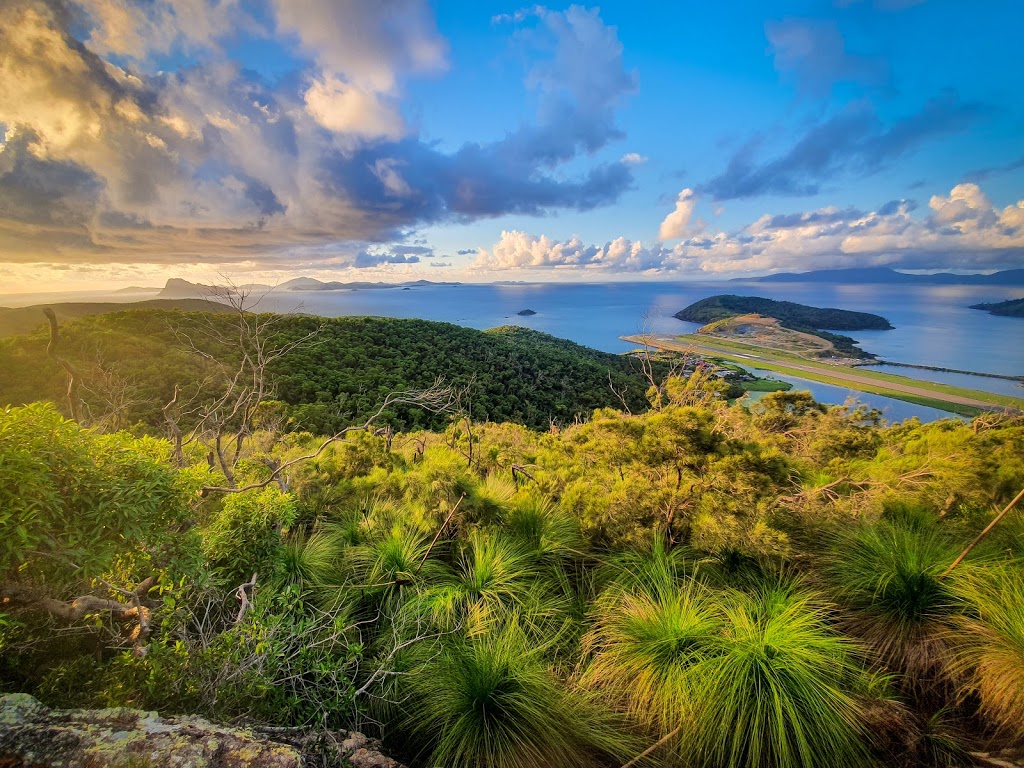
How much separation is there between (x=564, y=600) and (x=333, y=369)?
33083 millimetres

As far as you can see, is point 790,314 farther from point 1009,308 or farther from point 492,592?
point 492,592

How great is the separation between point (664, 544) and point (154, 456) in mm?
4341

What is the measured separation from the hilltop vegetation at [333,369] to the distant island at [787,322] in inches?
1074

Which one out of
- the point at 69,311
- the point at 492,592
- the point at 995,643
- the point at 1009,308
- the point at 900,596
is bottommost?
the point at 1009,308

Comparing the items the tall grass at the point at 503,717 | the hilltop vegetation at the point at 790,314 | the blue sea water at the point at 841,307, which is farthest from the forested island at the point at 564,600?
the hilltop vegetation at the point at 790,314

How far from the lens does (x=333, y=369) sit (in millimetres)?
32875

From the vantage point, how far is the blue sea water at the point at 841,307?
3756 centimetres

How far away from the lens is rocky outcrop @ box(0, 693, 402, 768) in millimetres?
1450

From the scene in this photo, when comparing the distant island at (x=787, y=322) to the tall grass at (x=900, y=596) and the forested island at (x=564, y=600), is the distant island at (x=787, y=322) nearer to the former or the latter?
the tall grass at (x=900, y=596)

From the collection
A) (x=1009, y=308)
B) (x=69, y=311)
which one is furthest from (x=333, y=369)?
(x=1009, y=308)

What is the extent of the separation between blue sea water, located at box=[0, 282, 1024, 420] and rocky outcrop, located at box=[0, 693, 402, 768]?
6.60 m

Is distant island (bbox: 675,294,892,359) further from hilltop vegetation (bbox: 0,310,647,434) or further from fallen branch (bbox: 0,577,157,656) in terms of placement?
fallen branch (bbox: 0,577,157,656)

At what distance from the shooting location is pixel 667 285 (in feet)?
639

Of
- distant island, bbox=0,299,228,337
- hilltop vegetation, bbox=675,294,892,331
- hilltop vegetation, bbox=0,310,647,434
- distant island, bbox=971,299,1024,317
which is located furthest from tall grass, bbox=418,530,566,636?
distant island, bbox=971,299,1024,317
